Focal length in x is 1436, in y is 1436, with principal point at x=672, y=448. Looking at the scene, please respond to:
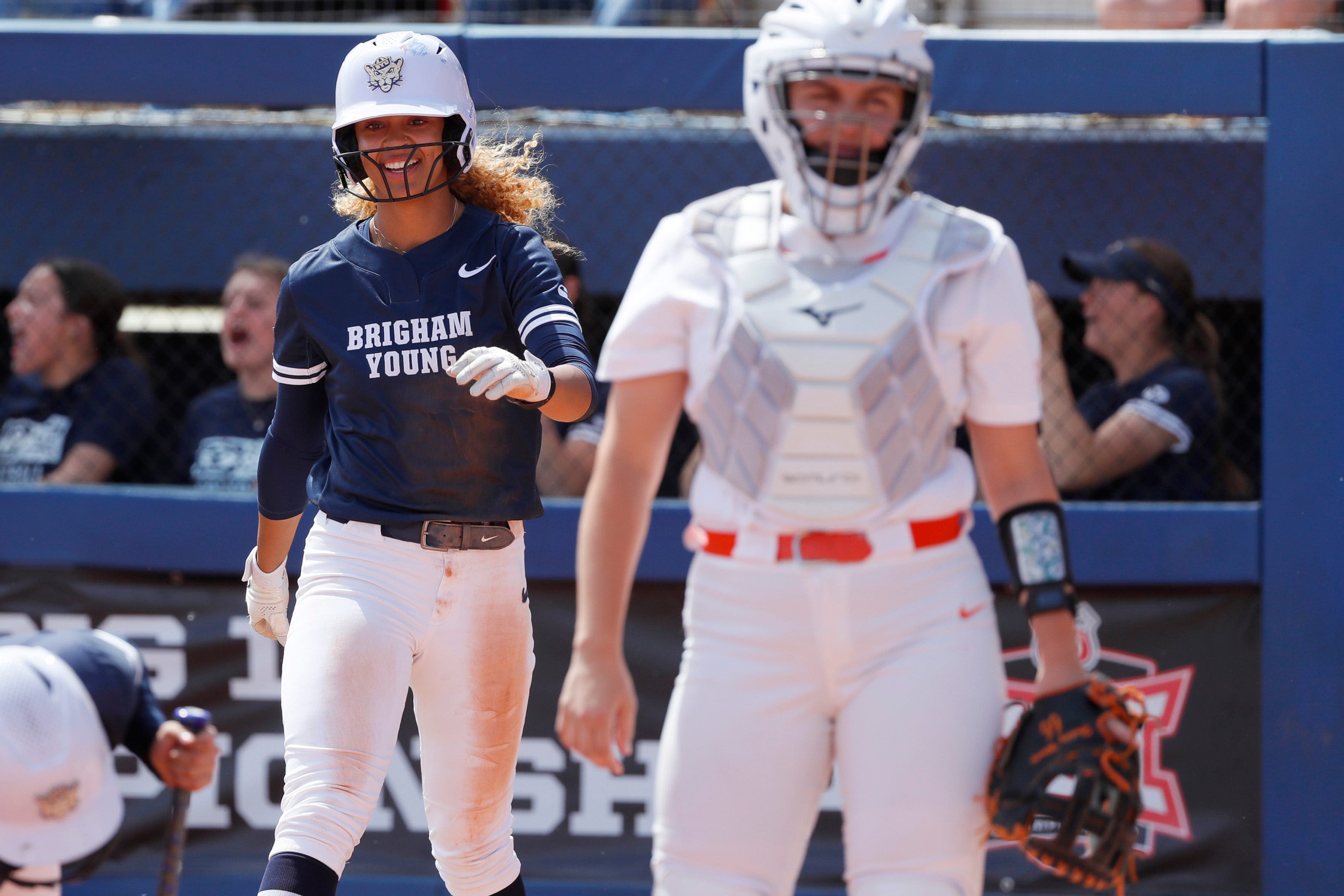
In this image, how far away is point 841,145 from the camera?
218 cm

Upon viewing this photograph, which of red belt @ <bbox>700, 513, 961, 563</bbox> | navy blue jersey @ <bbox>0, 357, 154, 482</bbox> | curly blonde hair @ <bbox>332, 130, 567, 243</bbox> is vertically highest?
curly blonde hair @ <bbox>332, 130, 567, 243</bbox>

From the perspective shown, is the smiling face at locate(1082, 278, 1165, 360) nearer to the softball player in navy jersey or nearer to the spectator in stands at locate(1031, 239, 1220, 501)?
the spectator in stands at locate(1031, 239, 1220, 501)

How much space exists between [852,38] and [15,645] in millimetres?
2068

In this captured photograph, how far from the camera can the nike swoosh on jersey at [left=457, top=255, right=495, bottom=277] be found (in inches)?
116

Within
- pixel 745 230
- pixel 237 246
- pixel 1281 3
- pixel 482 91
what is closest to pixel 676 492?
pixel 482 91

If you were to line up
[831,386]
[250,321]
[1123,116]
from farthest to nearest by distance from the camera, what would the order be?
[250,321] < [1123,116] < [831,386]

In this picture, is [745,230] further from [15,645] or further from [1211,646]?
[1211,646]

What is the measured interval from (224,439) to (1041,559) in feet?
11.7

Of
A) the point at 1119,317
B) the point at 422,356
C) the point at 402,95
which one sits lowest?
the point at 1119,317

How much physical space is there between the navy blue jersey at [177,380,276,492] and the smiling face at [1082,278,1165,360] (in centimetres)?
283

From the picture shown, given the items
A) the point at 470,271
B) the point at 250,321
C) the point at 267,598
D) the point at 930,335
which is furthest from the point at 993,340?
the point at 250,321

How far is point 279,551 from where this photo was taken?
3.25m

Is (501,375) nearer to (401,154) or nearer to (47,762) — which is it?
(401,154)

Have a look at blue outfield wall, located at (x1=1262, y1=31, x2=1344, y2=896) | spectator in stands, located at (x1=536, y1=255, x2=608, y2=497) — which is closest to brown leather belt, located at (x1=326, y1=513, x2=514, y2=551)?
spectator in stands, located at (x1=536, y1=255, x2=608, y2=497)
